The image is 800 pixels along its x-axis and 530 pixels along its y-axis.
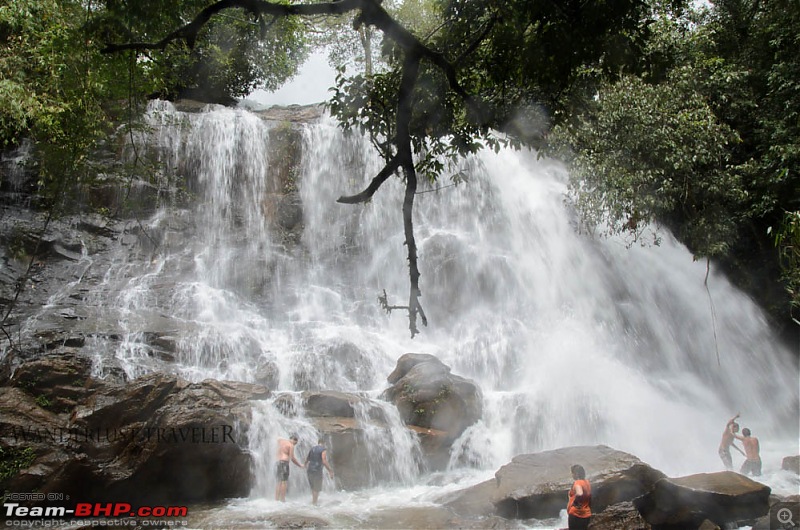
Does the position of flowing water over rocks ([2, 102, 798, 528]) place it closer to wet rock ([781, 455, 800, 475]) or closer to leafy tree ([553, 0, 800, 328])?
wet rock ([781, 455, 800, 475])

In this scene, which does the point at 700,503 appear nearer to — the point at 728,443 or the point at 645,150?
the point at 728,443

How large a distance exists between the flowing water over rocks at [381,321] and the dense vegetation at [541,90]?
136 cm

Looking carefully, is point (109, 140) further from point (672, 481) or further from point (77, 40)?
point (672, 481)

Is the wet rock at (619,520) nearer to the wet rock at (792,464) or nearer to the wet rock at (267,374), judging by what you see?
the wet rock at (792,464)

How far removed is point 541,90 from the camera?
6680mm

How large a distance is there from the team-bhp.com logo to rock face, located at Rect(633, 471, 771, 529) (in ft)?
21.0

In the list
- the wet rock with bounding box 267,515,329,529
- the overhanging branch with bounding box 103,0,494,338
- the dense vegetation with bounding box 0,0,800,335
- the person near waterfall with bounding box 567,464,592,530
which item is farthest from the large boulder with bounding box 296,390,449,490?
the overhanging branch with bounding box 103,0,494,338

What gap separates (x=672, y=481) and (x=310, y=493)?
545 centimetres

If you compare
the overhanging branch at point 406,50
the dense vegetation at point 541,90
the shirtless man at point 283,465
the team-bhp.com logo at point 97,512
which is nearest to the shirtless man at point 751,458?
the dense vegetation at point 541,90

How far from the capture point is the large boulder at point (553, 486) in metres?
7.77

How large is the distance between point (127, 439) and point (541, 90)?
24.7 ft

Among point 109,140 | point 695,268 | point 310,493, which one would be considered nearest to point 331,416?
point 310,493

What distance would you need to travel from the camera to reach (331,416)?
1000 cm

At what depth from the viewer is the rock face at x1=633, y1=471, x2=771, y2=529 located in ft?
25.1
